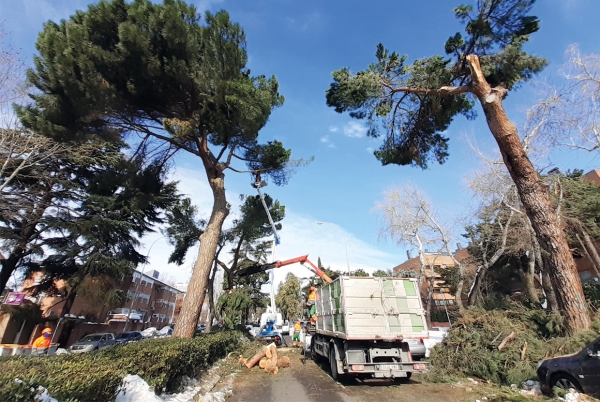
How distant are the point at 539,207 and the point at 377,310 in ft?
18.9

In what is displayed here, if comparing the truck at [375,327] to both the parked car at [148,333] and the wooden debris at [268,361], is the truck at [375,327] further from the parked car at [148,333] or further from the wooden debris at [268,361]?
the parked car at [148,333]

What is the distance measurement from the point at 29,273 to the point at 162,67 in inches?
691

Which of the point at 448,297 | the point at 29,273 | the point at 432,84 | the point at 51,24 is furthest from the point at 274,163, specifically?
the point at 448,297

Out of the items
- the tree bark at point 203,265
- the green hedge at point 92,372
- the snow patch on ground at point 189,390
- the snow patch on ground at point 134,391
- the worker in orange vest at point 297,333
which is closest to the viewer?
the green hedge at point 92,372

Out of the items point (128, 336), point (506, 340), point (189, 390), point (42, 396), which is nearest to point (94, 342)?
point (128, 336)

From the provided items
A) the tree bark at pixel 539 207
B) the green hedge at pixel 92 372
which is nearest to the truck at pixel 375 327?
the tree bark at pixel 539 207

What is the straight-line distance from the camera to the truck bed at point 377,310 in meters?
8.06

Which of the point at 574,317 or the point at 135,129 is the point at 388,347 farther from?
the point at 135,129

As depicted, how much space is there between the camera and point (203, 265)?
10344mm

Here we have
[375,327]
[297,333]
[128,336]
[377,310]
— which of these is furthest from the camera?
[128,336]

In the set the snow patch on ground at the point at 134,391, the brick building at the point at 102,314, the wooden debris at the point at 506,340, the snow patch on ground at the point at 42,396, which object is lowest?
the snow patch on ground at the point at 134,391

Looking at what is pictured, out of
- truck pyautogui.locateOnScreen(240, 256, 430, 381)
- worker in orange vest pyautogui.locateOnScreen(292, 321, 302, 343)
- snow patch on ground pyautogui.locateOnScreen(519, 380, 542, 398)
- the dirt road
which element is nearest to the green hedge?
the dirt road

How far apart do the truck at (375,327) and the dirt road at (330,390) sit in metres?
0.34

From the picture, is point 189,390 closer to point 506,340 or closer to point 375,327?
point 375,327
